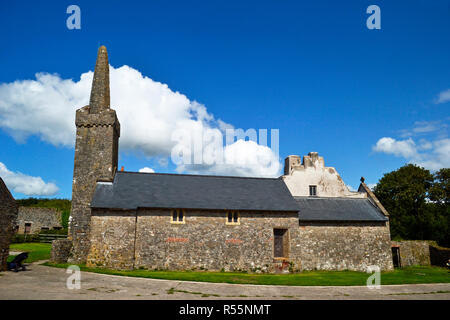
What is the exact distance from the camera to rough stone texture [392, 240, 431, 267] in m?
28.4

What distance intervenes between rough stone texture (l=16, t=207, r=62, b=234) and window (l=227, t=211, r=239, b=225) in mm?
32417

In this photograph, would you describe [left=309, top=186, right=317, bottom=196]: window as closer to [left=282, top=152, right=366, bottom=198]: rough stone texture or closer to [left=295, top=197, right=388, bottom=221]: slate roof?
[left=282, top=152, right=366, bottom=198]: rough stone texture

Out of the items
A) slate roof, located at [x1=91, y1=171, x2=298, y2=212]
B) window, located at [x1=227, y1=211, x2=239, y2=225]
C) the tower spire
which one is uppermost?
the tower spire

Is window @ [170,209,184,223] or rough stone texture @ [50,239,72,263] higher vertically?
window @ [170,209,184,223]

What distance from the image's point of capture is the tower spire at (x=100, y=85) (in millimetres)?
25297

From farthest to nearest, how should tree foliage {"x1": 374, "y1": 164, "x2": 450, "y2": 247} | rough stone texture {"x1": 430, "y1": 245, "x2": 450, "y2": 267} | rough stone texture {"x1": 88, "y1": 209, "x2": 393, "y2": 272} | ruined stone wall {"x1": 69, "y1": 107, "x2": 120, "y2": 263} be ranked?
tree foliage {"x1": 374, "y1": 164, "x2": 450, "y2": 247} → rough stone texture {"x1": 430, "y1": 245, "x2": 450, "y2": 267} → ruined stone wall {"x1": 69, "y1": 107, "x2": 120, "y2": 263} → rough stone texture {"x1": 88, "y1": 209, "x2": 393, "y2": 272}

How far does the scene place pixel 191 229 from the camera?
21.5 meters

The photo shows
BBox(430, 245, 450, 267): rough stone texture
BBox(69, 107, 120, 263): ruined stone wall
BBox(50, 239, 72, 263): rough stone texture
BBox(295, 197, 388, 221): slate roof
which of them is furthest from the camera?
BBox(430, 245, 450, 267): rough stone texture

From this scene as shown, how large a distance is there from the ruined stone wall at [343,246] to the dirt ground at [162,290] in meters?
6.85

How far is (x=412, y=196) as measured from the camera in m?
44.9

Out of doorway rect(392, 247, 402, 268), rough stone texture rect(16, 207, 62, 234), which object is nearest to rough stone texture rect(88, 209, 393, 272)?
doorway rect(392, 247, 402, 268)

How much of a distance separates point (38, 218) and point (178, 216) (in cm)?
3131

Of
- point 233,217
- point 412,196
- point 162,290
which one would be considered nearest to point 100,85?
point 233,217

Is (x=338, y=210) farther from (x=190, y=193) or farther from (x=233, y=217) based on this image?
(x=190, y=193)
